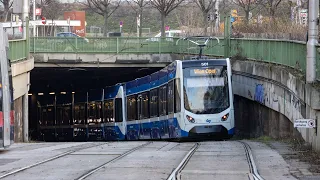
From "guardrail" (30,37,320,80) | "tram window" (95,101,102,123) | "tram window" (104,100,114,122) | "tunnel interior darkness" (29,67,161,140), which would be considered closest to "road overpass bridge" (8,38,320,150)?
"guardrail" (30,37,320,80)

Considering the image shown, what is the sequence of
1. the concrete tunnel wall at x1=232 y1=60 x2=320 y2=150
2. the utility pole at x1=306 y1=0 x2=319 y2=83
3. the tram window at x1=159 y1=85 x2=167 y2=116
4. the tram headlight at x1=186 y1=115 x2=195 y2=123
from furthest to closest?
the tram window at x1=159 y1=85 x2=167 y2=116
the tram headlight at x1=186 y1=115 x2=195 y2=123
the concrete tunnel wall at x1=232 y1=60 x2=320 y2=150
the utility pole at x1=306 y1=0 x2=319 y2=83

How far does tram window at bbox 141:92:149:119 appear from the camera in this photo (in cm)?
2898

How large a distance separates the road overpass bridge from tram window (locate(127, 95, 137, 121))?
454 centimetres

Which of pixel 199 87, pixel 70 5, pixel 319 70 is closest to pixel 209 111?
pixel 199 87

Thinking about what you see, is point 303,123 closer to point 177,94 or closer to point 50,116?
point 177,94

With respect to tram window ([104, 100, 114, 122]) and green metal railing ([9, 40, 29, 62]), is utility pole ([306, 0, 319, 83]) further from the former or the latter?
tram window ([104, 100, 114, 122])

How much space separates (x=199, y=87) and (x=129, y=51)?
1801 cm

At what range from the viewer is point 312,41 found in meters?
17.6

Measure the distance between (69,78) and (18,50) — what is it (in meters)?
20.0

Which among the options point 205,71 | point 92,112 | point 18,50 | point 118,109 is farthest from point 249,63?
point 92,112

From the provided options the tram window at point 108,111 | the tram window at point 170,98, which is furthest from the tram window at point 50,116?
the tram window at point 170,98

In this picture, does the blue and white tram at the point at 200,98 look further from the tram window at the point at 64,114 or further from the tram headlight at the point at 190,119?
the tram window at the point at 64,114

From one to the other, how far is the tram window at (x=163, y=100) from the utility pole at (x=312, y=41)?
9.45 meters

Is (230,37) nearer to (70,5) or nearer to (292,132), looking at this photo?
(292,132)
